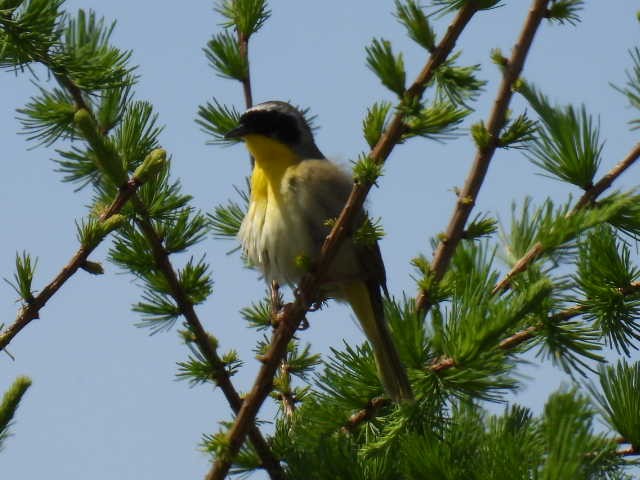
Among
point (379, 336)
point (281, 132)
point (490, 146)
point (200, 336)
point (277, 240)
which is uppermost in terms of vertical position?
point (281, 132)

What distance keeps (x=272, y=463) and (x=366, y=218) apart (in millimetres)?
888

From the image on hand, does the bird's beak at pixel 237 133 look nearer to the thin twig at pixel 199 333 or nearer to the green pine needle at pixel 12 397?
the thin twig at pixel 199 333

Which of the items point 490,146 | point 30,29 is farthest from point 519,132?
point 30,29

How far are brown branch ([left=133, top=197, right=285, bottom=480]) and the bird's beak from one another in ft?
4.05

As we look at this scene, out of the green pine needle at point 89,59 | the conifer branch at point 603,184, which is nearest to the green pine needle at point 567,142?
the conifer branch at point 603,184

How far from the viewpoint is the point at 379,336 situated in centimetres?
438

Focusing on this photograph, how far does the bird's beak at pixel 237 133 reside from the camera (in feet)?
14.7

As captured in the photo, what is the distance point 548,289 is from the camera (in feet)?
7.77

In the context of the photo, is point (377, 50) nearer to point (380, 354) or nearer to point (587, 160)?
point (587, 160)

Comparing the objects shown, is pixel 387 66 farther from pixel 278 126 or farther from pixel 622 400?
pixel 278 126

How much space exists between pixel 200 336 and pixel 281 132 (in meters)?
2.72

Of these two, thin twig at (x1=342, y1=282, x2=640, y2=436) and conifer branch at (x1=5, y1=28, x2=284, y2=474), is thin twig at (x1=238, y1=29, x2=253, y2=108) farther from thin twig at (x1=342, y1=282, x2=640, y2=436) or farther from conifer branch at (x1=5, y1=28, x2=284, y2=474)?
thin twig at (x1=342, y1=282, x2=640, y2=436)

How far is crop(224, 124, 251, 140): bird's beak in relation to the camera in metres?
4.49

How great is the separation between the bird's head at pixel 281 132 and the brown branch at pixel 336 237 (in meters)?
2.42
